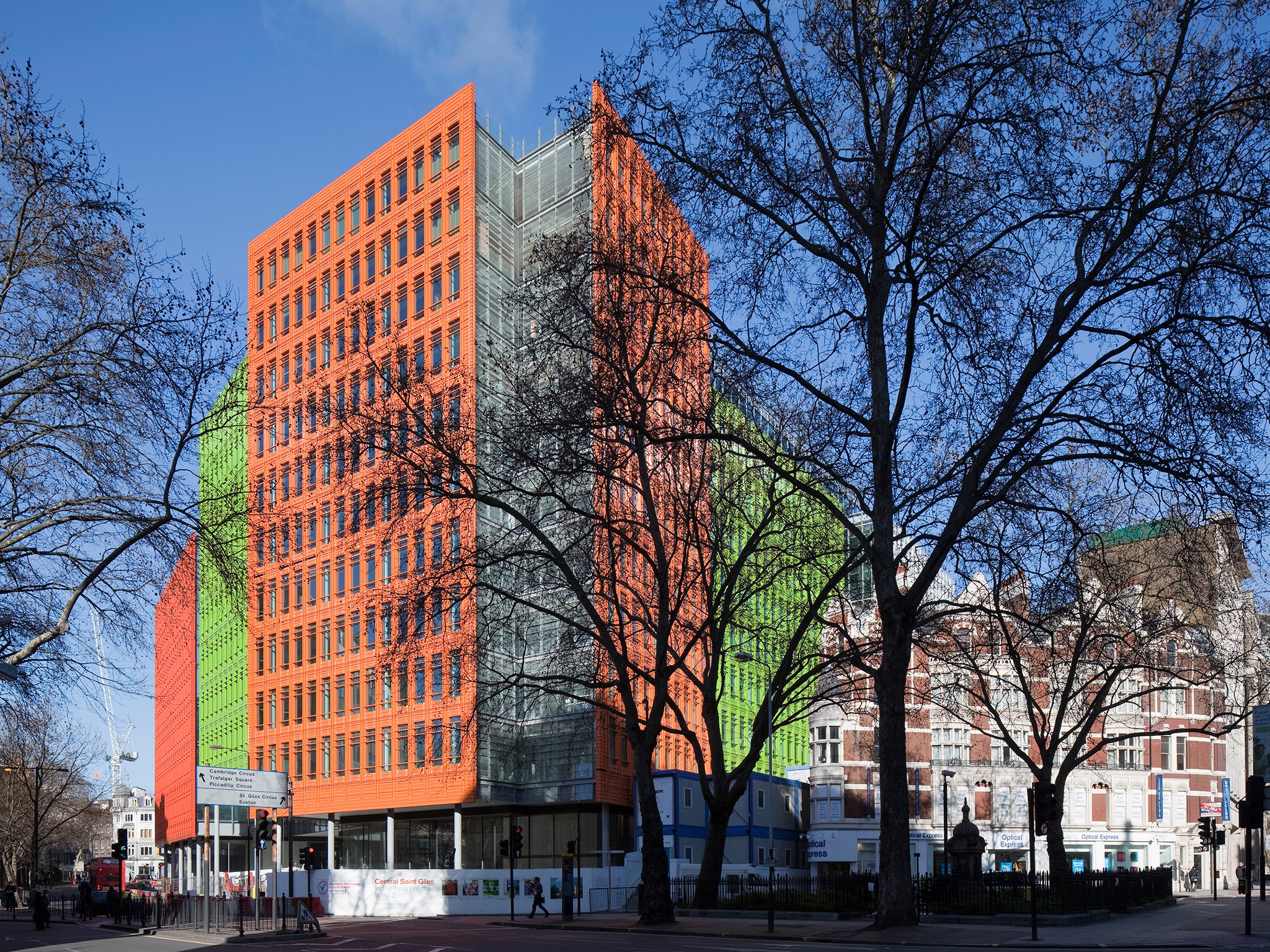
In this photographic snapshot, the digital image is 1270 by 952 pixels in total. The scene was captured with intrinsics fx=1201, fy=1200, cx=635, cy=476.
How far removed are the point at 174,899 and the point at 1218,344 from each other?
44.3 m

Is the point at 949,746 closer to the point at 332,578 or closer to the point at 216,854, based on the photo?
the point at 332,578

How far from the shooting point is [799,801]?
7581 cm

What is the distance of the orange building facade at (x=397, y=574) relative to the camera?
59.0 metres

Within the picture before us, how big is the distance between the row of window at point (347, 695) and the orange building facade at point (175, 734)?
15617mm

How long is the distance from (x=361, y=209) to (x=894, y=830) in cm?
5593

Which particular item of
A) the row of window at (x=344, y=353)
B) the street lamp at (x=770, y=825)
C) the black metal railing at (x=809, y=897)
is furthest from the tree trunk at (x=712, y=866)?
the row of window at (x=344, y=353)

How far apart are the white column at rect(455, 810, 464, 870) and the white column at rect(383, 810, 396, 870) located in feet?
12.5

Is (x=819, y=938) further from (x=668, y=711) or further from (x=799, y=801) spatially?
(x=799, y=801)

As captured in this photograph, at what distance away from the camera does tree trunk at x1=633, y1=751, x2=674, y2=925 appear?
96.8 feet

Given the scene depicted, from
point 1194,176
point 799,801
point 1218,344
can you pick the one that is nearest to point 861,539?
point 1218,344

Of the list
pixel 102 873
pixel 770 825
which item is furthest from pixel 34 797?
pixel 770 825

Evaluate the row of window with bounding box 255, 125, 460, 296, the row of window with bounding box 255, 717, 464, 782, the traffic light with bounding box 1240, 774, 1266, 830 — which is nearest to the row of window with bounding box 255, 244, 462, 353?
the row of window with bounding box 255, 125, 460, 296

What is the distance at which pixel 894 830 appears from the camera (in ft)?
73.6

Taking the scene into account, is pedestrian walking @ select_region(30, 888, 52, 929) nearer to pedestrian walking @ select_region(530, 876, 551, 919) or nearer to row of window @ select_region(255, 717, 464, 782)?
row of window @ select_region(255, 717, 464, 782)
